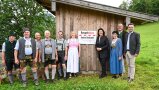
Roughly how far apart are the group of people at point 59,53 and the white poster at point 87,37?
0.48 metres

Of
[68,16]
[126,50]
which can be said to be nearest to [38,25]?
[68,16]

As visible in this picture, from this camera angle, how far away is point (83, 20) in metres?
13.9

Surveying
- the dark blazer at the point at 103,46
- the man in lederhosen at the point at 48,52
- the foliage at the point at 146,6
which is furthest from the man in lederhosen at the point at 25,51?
the foliage at the point at 146,6

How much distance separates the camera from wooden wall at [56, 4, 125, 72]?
1383 centimetres

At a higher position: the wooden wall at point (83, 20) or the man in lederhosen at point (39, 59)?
the wooden wall at point (83, 20)

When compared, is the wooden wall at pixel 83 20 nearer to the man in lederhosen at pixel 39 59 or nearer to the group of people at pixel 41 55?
the group of people at pixel 41 55

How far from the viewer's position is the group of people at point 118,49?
12.0m

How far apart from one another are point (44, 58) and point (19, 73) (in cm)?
107

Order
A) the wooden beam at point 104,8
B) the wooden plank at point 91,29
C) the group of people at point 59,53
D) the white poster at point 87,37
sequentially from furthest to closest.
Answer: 1. the wooden plank at point 91,29
2. the white poster at point 87,37
3. the wooden beam at point 104,8
4. the group of people at point 59,53

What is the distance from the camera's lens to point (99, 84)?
38.1 ft

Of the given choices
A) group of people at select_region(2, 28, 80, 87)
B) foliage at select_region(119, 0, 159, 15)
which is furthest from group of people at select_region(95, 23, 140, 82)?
foliage at select_region(119, 0, 159, 15)

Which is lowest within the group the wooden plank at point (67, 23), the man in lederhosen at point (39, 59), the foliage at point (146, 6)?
the man in lederhosen at point (39, 59)

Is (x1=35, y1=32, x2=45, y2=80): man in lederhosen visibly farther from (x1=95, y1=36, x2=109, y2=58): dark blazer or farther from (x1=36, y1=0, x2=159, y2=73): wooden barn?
(x1=95, y1=36, x2=109, y2=58): dark blazer

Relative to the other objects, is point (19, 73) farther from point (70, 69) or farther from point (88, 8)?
point (88, 8)
